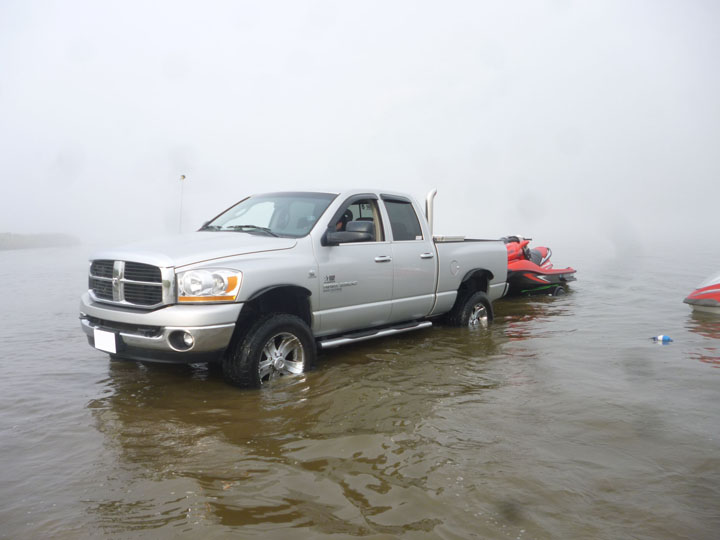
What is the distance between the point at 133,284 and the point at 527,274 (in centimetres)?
893

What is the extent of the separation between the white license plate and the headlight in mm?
719

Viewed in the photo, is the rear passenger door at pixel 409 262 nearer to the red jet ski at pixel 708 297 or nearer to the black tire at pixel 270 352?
the black tire at pixel 270 352

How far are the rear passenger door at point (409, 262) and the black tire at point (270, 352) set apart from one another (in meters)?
1.42

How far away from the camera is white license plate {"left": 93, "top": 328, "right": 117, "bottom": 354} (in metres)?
4.79

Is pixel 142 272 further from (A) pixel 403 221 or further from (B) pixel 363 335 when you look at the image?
(A) pixel 403 221

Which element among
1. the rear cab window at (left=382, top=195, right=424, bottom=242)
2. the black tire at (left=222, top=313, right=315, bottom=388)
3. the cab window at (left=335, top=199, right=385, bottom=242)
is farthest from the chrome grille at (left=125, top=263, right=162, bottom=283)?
the rear cab window at (left=382, top=195, right=424, bottom=242)

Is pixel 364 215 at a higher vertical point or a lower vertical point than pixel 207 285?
higher

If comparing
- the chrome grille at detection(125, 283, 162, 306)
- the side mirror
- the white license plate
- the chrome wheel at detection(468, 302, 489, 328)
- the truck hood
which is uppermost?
the side mirror

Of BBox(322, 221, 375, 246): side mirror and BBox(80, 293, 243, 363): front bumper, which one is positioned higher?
BBox(322, 221, 375, 246): side mirror

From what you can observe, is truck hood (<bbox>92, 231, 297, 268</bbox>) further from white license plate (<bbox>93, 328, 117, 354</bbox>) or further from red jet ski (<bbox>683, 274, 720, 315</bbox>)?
red jet ski (<bbox>683, 274, 720, 315</bbox>)

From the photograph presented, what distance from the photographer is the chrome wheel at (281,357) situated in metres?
5.06

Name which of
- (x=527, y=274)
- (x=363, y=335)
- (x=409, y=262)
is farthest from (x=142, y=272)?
(x=527, y=274)

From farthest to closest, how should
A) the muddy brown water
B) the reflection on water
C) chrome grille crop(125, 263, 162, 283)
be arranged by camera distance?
the reflection on water → chrome grille crop(125, 263, 162, 283) → the muddy brown water

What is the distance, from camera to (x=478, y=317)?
7879mm
